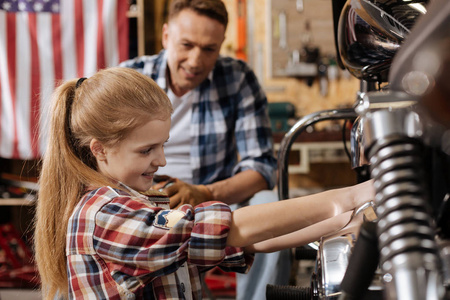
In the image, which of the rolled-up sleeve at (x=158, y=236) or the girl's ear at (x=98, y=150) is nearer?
the rolled-up sleeve at (x=158, y=236)

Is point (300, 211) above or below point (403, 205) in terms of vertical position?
below

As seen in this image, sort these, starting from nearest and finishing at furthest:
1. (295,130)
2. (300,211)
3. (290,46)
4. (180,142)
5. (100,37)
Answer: (300,211) < (295,130) < (180,142) < (100,37) < (290,46)

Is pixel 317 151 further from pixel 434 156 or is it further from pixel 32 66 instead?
pixel 434 156

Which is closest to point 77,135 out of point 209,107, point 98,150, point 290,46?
point 98,150

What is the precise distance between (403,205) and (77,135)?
0.77 meters

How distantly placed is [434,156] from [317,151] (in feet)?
9.98

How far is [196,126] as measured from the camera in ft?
5.95

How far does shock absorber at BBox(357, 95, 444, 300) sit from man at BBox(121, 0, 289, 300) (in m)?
1.29

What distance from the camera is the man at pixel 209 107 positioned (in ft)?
5.70

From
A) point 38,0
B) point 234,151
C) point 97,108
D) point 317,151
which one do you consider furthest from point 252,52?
point 97,108

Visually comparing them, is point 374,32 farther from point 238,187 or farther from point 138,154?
point 238,187

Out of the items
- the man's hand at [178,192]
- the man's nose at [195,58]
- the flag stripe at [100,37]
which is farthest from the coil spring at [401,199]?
the flag stripe at [100,37]

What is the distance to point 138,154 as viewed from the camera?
3.13 feet

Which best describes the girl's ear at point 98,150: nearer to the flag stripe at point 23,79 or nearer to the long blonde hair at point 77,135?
the long blonde hair at point 77,135
